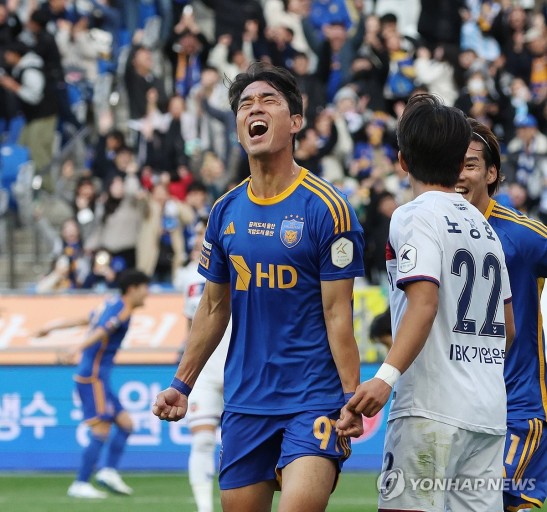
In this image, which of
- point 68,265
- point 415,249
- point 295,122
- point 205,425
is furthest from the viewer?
point 68,265

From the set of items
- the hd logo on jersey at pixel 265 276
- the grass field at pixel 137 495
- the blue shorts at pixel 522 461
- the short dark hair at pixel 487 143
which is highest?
the short dark hair at pixel 487 143

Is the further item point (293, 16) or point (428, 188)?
point (293, 16)

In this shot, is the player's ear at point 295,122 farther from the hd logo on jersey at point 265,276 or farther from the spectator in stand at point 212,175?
the spectator in stand at point 212,175

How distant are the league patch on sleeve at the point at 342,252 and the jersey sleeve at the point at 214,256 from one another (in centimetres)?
59

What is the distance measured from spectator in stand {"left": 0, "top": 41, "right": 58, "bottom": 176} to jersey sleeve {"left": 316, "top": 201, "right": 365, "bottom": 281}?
15.0 meters

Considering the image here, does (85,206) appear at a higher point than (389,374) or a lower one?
lower

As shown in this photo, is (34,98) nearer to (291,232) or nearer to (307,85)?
(307,85)

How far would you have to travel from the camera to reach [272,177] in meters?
6.42

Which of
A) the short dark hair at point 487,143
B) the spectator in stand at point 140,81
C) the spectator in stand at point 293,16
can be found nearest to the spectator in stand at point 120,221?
the spectator in stand at point 140,81

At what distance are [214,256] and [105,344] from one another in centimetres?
788

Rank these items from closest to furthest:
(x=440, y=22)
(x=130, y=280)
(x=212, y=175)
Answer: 1. (x=130, y=280)
2. (x=212, y=175)
3. (x=440, y=22)

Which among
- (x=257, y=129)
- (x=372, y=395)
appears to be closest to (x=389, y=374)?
(x=372, y=395)

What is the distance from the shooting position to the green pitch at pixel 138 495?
12.4 meters

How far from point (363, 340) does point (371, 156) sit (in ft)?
17.6
